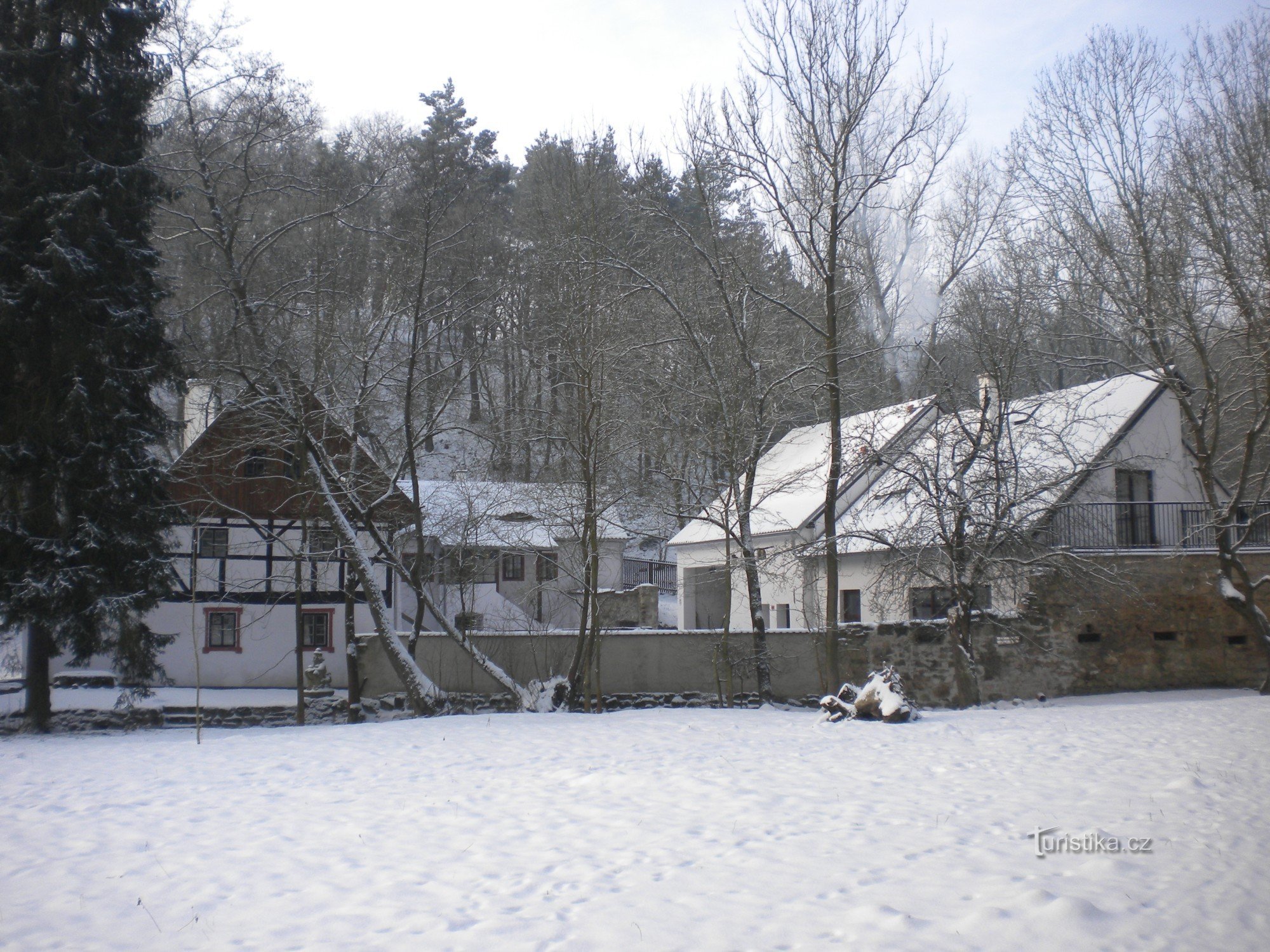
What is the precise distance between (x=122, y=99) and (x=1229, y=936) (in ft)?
51.3

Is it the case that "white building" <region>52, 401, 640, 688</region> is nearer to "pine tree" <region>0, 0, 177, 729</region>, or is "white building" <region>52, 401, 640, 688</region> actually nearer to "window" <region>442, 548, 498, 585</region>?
"window" <region>442, 548, 498, 585</region>

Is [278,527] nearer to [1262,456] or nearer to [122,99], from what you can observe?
[122,99]

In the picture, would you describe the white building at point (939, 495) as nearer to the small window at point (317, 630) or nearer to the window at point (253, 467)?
the small window at point (317, 630)

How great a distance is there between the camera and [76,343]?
12141 mm

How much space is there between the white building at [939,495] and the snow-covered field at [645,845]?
5.24 metres

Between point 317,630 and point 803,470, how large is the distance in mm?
14180

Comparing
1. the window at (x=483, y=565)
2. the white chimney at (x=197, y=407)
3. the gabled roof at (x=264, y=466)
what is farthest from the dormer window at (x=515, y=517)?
the white chimney at (x=197, y=407)

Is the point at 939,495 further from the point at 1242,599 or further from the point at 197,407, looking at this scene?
the point at 197,407

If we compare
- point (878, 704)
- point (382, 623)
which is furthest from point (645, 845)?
point (382, 623)

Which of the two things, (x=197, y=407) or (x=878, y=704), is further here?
(x=197, y=407)

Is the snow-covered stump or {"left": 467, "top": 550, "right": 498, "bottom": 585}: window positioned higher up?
{"left": 467, "top": 550, "right": 498, "bottom": 585}: window

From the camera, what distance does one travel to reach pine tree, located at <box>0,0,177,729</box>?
A: 39.0 ft

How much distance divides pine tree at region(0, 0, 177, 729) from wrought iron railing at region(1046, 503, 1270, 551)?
639 inches

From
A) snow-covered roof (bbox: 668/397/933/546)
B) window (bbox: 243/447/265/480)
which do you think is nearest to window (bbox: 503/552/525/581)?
snow-covered roof (bbox: 668/397/933/546)
